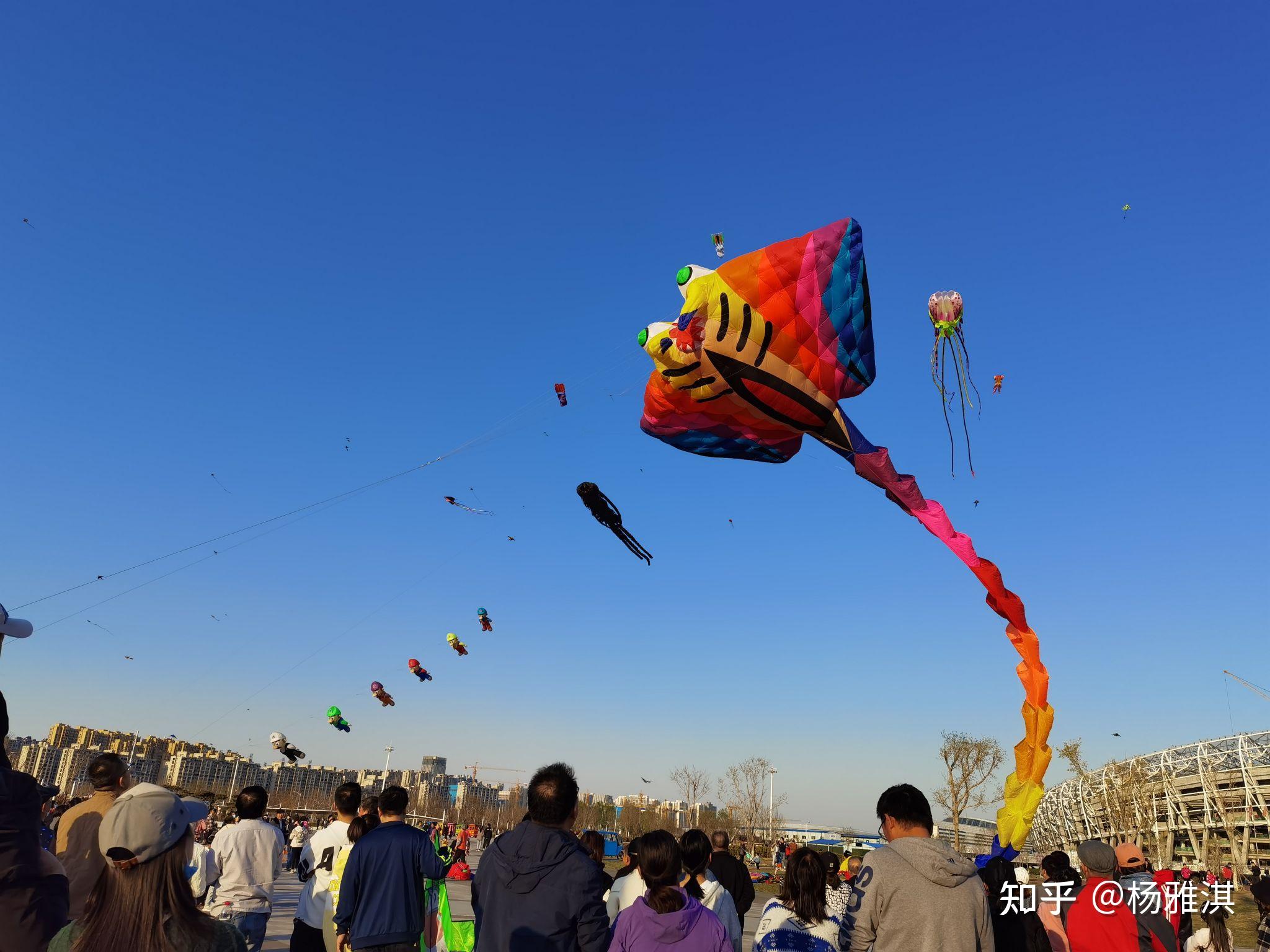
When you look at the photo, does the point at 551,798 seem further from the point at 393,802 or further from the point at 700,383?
the point at 700,383

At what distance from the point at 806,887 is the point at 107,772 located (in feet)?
13.6

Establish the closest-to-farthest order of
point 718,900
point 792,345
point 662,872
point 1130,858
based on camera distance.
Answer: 1. point 662,872
2. point 718,900
3. point 1130,858
4. point 792,345

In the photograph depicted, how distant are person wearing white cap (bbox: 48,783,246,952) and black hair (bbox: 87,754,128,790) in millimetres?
2920

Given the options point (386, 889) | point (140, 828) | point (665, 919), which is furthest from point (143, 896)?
point (386, 889)

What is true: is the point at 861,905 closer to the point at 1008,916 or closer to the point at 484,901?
the point at 1008,916

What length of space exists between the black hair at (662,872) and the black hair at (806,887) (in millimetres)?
1185

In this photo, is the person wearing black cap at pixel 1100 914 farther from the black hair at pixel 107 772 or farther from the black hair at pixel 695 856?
the black hair at pixel 107 772

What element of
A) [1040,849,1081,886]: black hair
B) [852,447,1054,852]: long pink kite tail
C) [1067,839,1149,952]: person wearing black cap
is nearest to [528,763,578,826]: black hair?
[1067,839,1149,952]: person wearing black cap

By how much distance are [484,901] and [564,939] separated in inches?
17.5

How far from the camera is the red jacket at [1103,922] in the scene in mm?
4820

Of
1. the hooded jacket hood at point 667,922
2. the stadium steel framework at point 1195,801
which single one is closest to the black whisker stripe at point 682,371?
the hooded jacket hood at point 667,922

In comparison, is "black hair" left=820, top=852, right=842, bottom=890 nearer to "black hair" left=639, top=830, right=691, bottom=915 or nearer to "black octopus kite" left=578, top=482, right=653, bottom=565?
"black hair" left=639, top=830, right=691, bottom=915

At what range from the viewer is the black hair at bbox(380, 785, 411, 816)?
18.5 feet

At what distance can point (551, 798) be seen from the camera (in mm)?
4207
